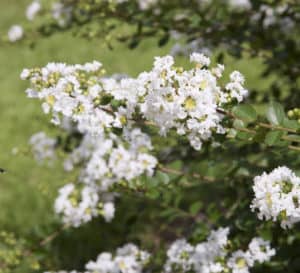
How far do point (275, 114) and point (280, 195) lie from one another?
0.79 ft

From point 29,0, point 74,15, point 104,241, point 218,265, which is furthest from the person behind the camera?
point 29,0

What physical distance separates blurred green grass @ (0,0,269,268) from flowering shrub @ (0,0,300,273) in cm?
28

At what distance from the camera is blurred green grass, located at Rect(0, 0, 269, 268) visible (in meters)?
3.56

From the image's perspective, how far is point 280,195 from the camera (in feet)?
4.44

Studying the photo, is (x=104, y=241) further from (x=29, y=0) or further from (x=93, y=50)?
(x=29, y=0)

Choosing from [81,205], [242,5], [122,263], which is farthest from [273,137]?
[242,5]

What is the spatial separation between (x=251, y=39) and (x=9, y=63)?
12.9 ft

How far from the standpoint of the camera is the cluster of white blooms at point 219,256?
171cm

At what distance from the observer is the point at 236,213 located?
199cm

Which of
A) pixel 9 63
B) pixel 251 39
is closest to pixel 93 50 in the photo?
pixel 9 63

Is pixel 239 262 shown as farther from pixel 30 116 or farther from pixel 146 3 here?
pixel 30 116

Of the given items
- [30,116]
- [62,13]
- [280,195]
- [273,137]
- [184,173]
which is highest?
[30,116]

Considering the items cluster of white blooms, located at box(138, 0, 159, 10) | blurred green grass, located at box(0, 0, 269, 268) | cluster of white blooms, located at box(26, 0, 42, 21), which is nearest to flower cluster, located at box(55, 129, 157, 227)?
blurred green grass, located at box(0, 0, 269, 268)

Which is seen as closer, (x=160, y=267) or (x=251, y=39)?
(x=160, y=267)
